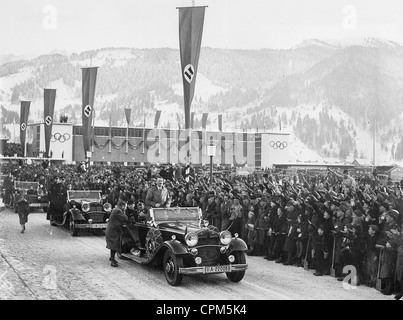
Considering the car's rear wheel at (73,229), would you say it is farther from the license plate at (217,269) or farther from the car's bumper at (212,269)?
the license plate at (217,269)

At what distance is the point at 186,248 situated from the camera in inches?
367

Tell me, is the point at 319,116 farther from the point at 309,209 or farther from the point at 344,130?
the point at 309,209

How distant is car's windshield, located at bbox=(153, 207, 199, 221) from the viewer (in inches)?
432

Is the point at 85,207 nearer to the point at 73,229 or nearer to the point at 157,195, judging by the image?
the point at 73,229

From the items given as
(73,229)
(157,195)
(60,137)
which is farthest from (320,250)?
(60,137)

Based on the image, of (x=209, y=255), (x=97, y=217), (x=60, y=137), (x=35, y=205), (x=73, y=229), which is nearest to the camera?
(x=209, y=255)

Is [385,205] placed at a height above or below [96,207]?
above

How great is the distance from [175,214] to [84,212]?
593 cm

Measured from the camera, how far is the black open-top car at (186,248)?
359 inches

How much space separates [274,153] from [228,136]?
290 inches

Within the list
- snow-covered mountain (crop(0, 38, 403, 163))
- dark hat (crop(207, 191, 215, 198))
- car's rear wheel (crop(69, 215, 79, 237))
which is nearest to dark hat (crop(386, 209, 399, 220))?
dark hat (crop(207, 191, 215, 198))

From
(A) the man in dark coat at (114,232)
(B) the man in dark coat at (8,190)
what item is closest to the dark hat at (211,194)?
(A) the man in dark coat at (114,232)

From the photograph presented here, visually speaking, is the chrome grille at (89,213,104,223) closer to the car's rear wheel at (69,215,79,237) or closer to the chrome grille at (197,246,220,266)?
the car's rear wheel at (69,215,79,237)
